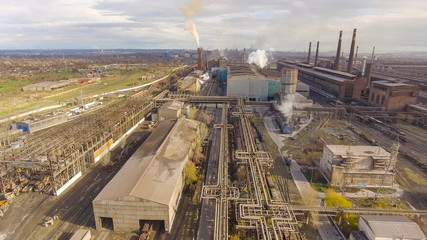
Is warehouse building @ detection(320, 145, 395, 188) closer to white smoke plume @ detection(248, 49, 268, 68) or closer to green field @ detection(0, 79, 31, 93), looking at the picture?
green field @ detection(0, 79, 31, 93)

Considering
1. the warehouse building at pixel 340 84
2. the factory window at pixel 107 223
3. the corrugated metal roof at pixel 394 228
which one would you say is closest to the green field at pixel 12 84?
the factory window at pixel 107 223

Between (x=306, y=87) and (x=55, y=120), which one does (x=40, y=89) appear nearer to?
(x=55, y=120)

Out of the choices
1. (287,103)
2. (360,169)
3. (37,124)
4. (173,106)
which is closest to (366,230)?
(360,169)

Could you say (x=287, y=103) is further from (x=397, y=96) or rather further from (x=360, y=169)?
(x=360, y=169)

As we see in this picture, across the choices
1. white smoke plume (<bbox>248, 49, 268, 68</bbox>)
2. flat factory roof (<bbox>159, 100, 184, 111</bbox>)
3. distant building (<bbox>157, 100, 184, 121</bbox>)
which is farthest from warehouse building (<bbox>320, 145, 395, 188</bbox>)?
white smoke plume (<bbox>248, 49, 268, 68</bbox>)

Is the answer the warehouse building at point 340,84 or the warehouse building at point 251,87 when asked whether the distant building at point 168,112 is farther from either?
the warehouse building at point 340,84

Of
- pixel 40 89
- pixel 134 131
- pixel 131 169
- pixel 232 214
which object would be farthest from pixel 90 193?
pixel 40 89
